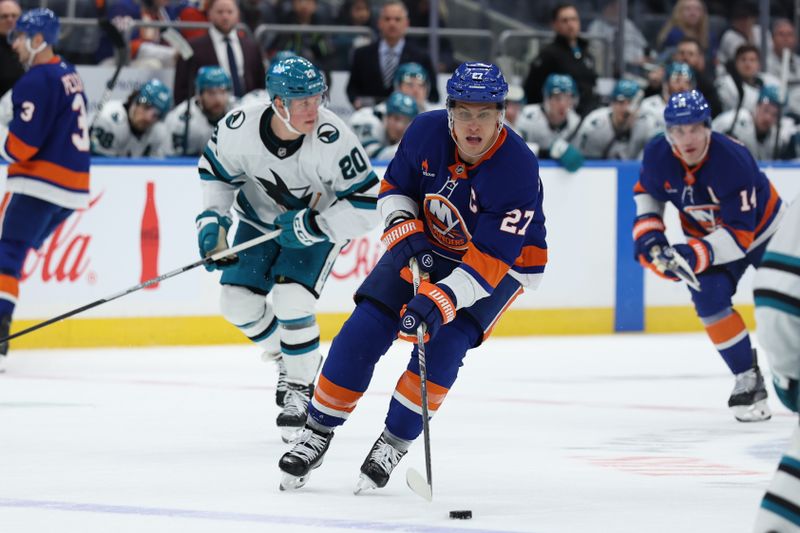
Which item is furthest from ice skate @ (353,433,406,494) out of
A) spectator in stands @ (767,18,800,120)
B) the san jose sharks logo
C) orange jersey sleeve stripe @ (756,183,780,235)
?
spectator in stands @ (767,18,800,120)

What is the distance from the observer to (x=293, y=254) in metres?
5.27

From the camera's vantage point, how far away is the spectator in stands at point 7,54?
852 centimetres

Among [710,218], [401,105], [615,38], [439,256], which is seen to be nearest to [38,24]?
[401,105]

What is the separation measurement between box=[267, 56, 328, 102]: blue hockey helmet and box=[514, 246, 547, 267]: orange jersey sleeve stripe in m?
0.96

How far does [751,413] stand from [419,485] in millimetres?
2435

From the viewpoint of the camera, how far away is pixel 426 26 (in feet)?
35.0

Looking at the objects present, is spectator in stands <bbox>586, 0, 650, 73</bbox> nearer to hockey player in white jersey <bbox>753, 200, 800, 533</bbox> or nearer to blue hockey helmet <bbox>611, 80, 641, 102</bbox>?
blue hockey helmet <bbox>611, 80, 641, 102</bbox>

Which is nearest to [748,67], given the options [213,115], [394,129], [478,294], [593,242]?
[593,242]

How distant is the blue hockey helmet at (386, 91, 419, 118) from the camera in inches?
356

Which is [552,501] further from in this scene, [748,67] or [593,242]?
[748,67]

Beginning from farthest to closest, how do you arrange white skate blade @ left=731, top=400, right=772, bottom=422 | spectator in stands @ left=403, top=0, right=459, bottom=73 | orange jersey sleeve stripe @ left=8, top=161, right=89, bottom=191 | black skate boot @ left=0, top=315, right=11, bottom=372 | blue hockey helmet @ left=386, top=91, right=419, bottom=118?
spectator in stands @ left=403, top=0, right=459, bottom=73
blue hockey helmet @ left=386, top=91, right=419, bottom=118
orange jersey sleeve stripe @ left=8, top=161, right=89, bottom=191
black skate boot @ left=0, top=315, right=11, bottom=372
white skate blade @ left=731, top=400, right=772, bottom=422

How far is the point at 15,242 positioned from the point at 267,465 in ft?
9.82

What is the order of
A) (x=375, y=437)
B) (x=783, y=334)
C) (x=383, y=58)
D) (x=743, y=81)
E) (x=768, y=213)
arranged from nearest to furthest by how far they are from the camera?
(x=783, y=334) < (x=375, y=437) < (x=768, y=213) < (x=383, y=58) < (x=743, y=81)

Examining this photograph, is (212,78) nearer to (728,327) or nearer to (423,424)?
(728,327)
